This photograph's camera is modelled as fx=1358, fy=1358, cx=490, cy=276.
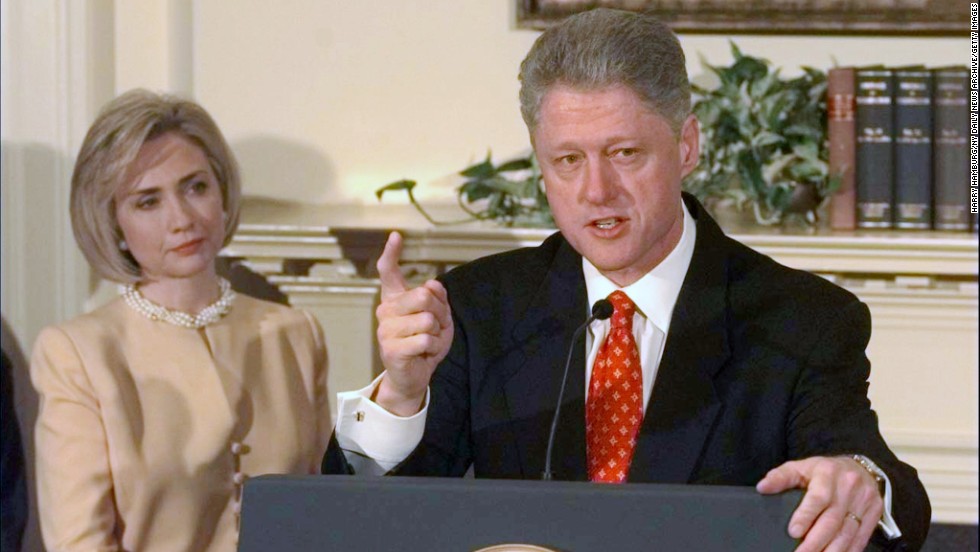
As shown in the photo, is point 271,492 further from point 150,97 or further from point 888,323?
point 888,323

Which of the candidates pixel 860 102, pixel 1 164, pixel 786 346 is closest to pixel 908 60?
pixel 860 102

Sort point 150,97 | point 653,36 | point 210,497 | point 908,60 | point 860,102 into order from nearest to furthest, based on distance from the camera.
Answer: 1. point 653,36
2. point 210,497
3. point 150,97
4. point 860,102
5. point 908,60

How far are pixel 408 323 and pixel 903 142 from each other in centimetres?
177

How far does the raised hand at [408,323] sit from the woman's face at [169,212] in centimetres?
104

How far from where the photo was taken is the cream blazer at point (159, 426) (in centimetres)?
228

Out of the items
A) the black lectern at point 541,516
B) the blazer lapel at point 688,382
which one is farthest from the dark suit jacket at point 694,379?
the black lectern at point 541,516

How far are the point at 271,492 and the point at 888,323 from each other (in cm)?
204

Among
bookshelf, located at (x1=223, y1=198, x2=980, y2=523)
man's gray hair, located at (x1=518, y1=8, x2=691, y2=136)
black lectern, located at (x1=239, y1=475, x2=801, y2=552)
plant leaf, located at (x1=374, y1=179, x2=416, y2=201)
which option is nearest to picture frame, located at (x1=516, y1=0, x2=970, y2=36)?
bookshelf, located at (x1=223, y1=198, x2=980, y2=523)

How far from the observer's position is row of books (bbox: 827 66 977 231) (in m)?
2.88

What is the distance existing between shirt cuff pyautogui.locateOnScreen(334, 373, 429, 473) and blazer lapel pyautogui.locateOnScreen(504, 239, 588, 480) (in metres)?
0.17

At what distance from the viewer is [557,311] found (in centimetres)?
177

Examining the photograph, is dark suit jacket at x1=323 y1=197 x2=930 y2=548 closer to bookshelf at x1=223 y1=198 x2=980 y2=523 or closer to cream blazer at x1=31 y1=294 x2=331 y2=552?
cream blazer at x1=31 y1=294 x2=331 y2=552

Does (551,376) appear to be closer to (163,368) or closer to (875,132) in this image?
(163,368)
